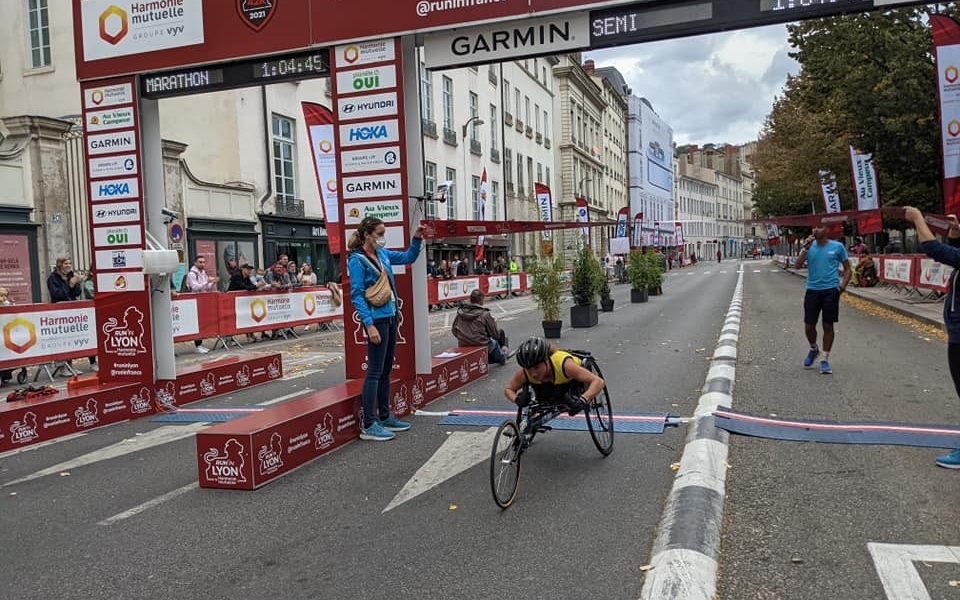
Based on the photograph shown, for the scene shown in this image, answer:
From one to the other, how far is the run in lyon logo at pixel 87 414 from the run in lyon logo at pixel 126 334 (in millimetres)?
1001

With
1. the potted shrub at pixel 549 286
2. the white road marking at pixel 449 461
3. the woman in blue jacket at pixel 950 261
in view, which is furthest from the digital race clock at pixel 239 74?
the potted shrub at pixel 549 286

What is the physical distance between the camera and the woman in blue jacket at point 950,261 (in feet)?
16.6

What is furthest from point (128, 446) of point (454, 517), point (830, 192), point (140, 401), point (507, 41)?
point (830, 192)

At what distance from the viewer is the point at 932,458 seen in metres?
5.48

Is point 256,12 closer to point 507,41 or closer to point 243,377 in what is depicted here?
point 507,41

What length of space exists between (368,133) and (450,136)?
29881mm

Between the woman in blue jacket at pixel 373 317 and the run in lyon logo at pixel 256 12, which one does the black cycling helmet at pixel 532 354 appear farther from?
the run in lyon logo at pixel 256 12

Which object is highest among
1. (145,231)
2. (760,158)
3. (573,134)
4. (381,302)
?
(573,134)

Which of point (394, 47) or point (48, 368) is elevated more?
point (394, 47)

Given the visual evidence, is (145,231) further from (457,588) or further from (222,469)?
(457,588)

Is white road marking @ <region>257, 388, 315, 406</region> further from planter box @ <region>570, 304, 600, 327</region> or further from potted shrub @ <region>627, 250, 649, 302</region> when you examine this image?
potted shrub @ <region>627, 250, 649, 302</region>

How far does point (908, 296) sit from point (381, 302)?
65.5ft

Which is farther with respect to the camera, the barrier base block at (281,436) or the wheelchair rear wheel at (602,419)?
the wheelchair rear wheel at (602,419)

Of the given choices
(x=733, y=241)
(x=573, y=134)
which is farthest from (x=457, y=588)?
(x=733, y=241)
